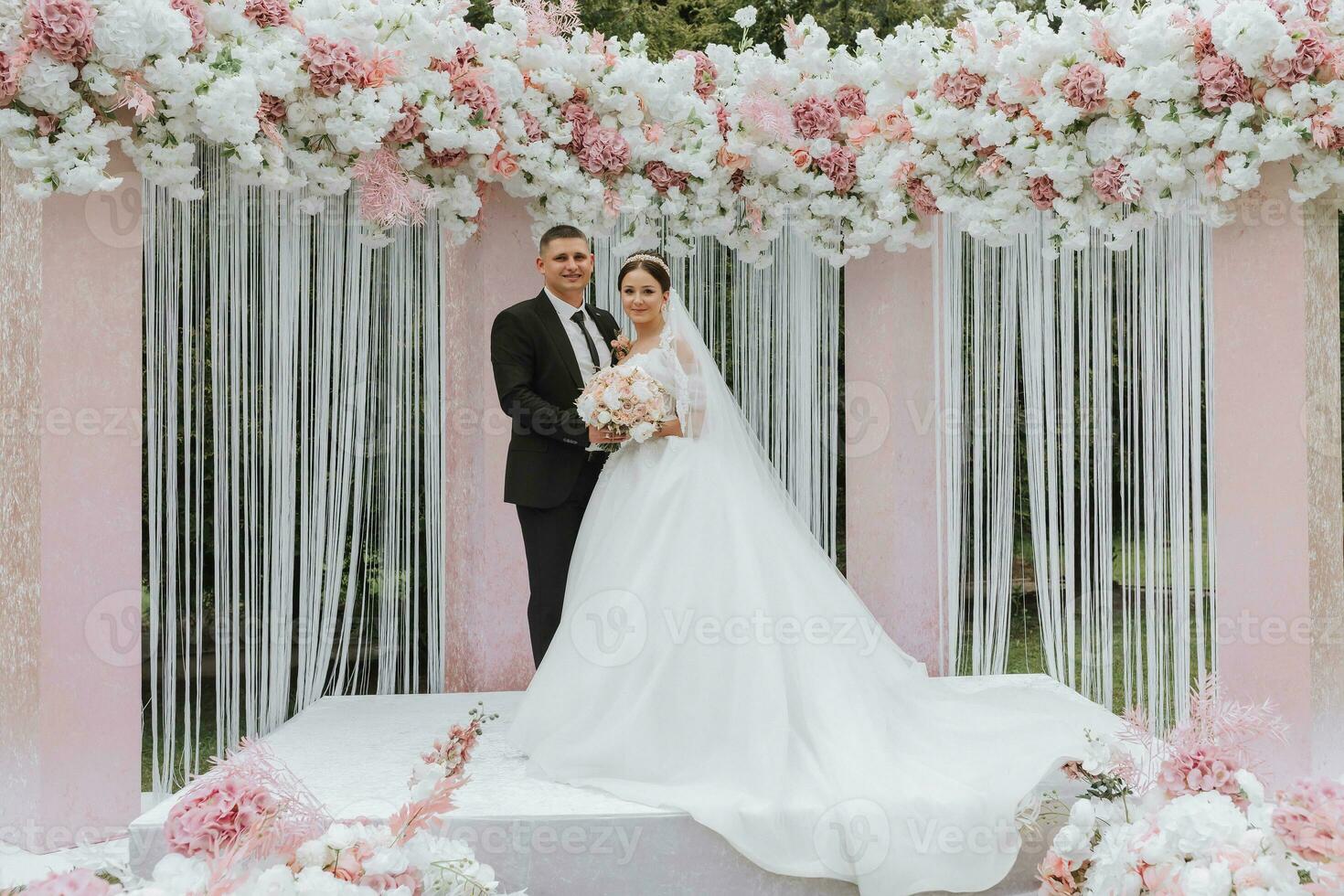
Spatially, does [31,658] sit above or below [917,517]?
below

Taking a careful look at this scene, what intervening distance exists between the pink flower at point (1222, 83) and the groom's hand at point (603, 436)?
7.44 feet

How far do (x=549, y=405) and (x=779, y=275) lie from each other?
157cm

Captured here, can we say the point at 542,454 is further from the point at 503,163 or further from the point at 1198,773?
the point at 1198,773

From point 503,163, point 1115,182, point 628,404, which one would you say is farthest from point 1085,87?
point 503,163

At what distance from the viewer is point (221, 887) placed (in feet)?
6.18

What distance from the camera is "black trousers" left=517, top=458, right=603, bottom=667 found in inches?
169

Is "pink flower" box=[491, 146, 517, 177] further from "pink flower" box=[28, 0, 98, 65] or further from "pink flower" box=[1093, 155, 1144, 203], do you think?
"pink flower" box=[1093, 155, 1144, 203]

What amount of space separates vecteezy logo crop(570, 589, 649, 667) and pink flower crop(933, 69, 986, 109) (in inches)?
92.5

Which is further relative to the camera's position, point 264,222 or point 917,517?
point 917,517

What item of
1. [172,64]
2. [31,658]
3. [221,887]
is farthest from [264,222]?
[221,887]

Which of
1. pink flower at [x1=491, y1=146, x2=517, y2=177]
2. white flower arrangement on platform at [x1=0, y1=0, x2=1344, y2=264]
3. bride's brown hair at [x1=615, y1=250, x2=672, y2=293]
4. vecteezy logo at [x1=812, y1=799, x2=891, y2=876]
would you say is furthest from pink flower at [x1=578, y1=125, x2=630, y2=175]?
vecteezy logo at [x1=812, y1=799, x2=891, y2=876]

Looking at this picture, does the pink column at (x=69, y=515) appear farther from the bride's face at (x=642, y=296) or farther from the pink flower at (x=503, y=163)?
the bride's face at (x=642, y=296)

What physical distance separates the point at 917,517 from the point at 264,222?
10.1 ft

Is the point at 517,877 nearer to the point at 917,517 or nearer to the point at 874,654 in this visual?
the point at 874,654
